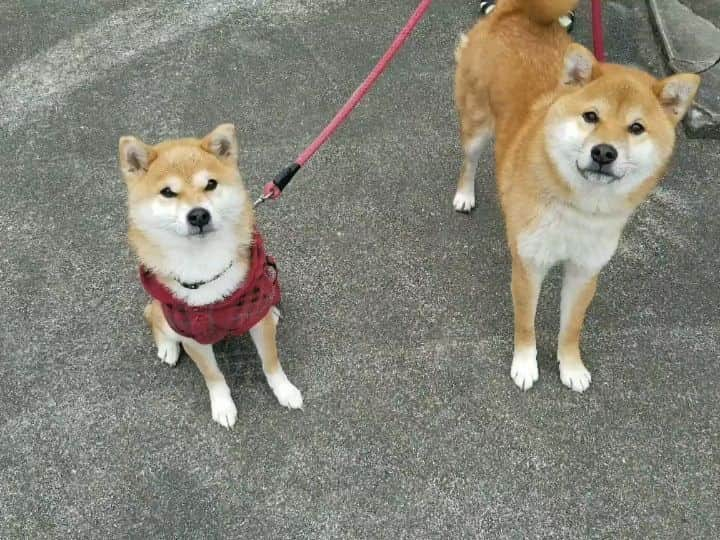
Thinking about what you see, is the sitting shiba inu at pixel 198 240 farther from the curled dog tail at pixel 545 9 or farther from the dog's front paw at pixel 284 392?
the curled dog tail at pixel 545 9

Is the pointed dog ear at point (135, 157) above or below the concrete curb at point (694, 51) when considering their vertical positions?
above

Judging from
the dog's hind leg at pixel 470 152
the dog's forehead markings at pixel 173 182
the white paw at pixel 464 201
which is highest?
the dog's forehead markings at pixel 173 182

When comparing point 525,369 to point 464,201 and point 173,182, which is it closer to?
point 464,201

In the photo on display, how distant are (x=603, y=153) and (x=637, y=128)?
0.57 feet

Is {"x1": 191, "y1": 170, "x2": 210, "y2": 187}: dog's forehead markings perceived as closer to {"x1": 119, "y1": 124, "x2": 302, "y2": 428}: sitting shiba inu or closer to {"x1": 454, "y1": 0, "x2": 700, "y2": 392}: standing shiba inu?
{"x1": 119, "y1": 124, "x2": 302, "y2": 428}: sitting shiba inu

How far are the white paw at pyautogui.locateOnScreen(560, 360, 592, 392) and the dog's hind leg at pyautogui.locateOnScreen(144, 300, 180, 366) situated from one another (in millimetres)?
1597

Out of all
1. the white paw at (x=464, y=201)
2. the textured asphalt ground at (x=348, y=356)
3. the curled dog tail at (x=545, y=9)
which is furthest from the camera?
the white paw at (x=464, y=201)

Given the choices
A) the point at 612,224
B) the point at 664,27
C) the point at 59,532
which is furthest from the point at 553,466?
the point at 664,27

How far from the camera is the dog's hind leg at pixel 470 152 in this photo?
118 inches

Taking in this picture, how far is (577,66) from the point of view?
2.11 meters

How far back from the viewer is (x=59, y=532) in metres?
2.26

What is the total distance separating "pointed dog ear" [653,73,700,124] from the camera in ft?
6.36

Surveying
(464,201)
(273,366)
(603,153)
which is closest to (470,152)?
(464,201)

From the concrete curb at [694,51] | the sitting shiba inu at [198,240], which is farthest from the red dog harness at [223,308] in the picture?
the concrete curb at [694,51]
